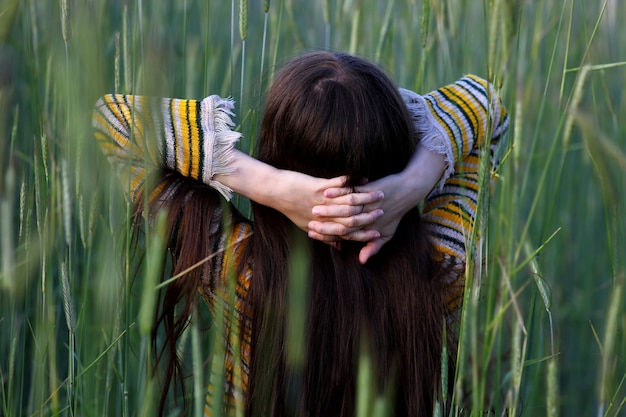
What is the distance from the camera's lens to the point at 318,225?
2.73ft

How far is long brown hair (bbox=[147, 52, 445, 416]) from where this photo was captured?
2.76 feet

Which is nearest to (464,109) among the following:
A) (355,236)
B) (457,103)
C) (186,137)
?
(457,103)

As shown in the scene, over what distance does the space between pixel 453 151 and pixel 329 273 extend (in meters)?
0.21

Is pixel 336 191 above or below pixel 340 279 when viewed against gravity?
above

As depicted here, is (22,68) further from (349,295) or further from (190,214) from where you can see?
(349,295)

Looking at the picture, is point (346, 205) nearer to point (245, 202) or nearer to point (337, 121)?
point (337, 121)

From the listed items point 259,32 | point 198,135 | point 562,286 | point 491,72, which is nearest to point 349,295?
point 198,135

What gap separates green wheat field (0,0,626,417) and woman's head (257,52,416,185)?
57mm

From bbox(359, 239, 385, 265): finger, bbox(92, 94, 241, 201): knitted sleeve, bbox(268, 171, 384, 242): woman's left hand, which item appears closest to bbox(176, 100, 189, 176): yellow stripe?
bbox(92, 94, 241, 201): knitted sleeve

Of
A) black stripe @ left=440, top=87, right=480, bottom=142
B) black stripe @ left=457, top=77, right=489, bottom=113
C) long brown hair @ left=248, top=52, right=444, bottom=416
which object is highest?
black stripe @ left=457, top=77, right=489, bottom=113

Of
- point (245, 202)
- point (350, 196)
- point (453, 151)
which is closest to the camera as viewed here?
point (350, 196)

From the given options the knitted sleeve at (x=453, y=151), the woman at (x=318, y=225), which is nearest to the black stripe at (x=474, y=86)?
the knitted sleeve at (x=453, y=151)

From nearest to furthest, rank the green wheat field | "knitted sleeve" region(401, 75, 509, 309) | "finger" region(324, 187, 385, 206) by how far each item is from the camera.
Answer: the green wheat field < "finger" region(324, 187, 385, 206) < "knitted sleeve" region(401, 75, 509, 309)

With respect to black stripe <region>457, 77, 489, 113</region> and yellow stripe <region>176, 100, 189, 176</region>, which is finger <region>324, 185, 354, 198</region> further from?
black stripe <region>457, 77, 489, 113</region>
